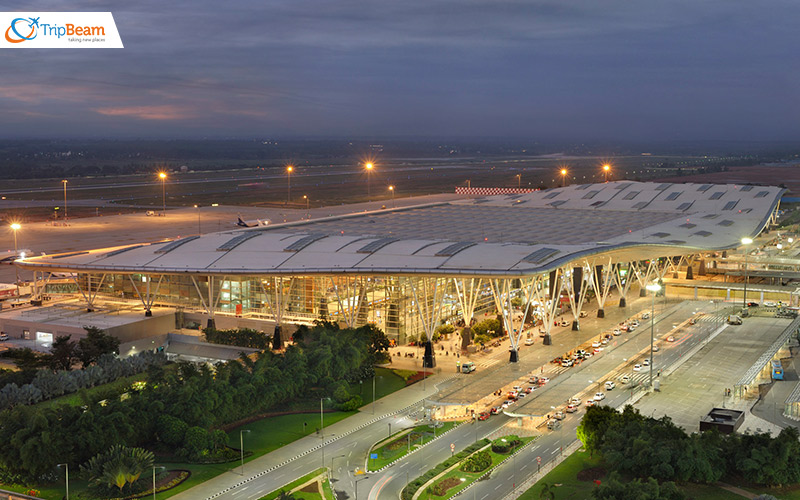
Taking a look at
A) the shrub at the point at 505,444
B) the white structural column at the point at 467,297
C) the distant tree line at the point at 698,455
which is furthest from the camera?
the white structural column at the point at 467,297

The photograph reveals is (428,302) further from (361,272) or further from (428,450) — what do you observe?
(428,450)

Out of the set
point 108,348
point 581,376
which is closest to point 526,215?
point 581,376

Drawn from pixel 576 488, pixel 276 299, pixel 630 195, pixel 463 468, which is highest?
pixel 630 195

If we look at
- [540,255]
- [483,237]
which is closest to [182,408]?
[540,255]

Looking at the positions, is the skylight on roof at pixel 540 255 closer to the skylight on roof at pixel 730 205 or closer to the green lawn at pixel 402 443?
the green lawn at pixel 402 443

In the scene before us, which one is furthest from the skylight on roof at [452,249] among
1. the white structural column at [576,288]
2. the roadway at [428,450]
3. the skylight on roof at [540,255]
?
the roadway at [428,450]

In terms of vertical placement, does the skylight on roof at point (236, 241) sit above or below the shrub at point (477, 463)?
above
